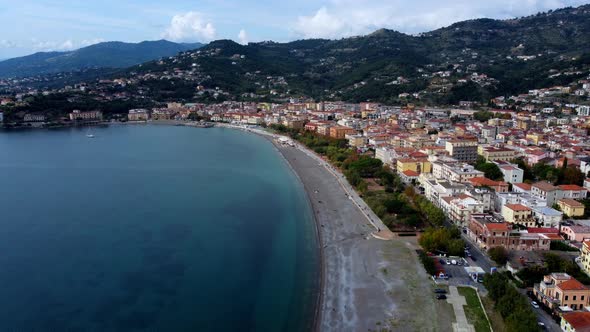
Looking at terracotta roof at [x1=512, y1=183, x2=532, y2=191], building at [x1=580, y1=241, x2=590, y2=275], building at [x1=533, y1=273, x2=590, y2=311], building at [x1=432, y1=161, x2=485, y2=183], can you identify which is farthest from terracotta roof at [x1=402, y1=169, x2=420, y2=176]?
building at [x1=533, y1=273, x2=590, y2=311]

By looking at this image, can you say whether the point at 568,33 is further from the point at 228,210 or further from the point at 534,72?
the point at 228,210

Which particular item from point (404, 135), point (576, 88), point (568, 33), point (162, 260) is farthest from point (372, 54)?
point (162, 260)

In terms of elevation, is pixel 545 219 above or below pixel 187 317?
above

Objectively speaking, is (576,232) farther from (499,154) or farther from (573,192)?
(499,154)

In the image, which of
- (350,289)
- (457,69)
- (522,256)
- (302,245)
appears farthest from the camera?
(457,69)

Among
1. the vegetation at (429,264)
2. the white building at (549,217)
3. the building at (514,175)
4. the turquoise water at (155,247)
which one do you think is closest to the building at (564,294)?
the vegetation at (429,264)

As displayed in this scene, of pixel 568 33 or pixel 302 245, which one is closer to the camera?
pixel 302 245

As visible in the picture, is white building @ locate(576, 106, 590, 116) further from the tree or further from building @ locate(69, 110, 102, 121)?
building @ locate(69, 110, 102, 121)
